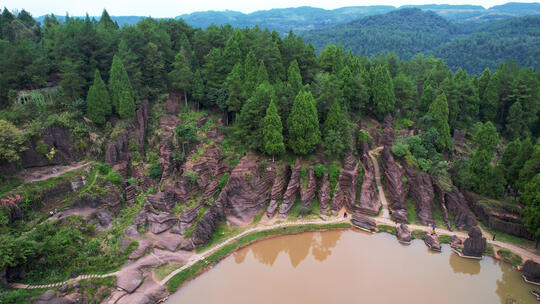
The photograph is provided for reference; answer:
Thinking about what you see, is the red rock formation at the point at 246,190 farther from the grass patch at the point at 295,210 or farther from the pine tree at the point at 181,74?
the pine tree at the point at 181,74

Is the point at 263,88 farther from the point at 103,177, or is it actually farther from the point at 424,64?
the point at 424,64

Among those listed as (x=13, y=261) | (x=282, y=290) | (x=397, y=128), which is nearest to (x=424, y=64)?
(x=397, y=128)

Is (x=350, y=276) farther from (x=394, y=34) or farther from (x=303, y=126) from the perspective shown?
(x=394, y=34)

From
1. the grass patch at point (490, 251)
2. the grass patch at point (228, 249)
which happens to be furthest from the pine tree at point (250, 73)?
the grass patch at point (490, 251)

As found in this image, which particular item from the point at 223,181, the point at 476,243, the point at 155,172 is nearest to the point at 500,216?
the point at 476,243

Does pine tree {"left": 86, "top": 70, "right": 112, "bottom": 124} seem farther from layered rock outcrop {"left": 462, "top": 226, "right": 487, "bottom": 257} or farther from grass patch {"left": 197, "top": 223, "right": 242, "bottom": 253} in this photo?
layered rock outcrop {"left": 462, "top": 226, "right": 487, "bottom": 257}
